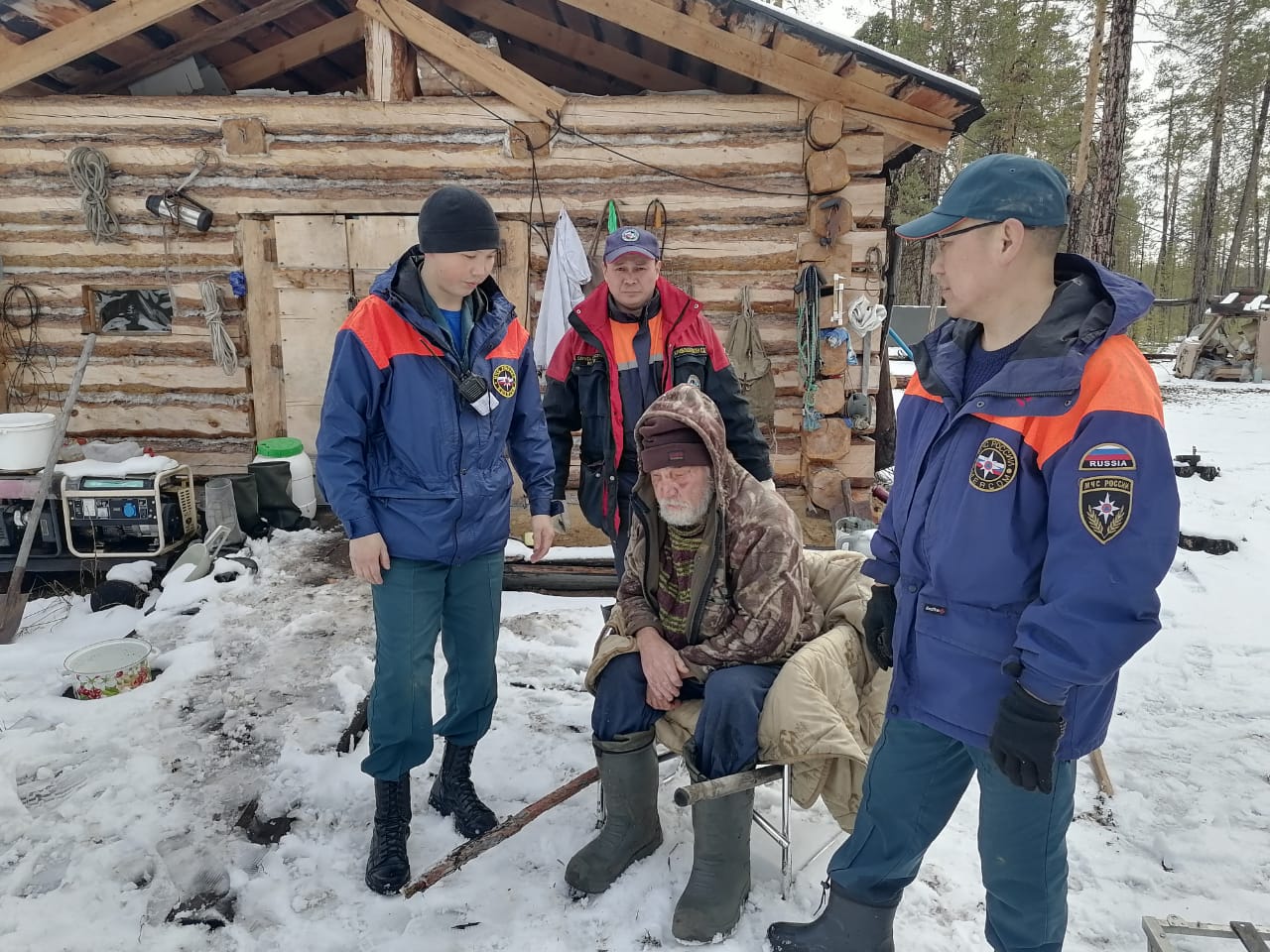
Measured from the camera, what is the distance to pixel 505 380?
9.66 feet

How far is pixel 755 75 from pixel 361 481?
16.9ft

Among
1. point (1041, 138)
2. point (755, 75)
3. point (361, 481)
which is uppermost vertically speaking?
point (1041, 138)

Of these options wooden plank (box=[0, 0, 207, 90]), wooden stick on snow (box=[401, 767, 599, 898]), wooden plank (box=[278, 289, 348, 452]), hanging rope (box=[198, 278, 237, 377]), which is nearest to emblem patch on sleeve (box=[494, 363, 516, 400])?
wooden stick on snow (box=[401, 767, 599, 898])

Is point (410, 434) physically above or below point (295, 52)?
below

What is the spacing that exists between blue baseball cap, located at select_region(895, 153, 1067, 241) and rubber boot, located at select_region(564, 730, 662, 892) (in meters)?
1.90

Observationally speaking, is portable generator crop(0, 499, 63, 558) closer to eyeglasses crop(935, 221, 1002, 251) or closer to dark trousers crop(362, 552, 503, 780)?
dark trousers crop(362, 552, 503, 780)

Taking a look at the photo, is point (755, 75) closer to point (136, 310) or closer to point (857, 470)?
point (857, 470)

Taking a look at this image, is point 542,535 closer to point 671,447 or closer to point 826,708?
point 671,447

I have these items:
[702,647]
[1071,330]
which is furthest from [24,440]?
[1071,330]

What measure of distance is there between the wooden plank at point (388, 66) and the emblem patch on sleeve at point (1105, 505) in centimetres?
661

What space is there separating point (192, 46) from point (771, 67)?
4915 mm

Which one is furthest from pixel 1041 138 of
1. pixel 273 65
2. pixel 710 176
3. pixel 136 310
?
pixel 136 310

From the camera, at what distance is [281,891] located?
2.69 meters

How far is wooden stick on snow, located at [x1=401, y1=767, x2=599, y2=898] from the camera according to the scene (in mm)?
2643
